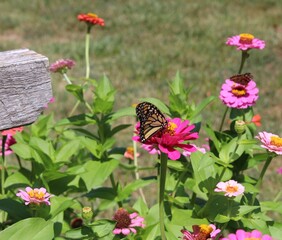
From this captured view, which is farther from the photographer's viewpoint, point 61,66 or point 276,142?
point 61,66

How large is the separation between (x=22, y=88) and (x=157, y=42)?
4.31 m

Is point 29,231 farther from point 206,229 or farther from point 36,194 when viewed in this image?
point 206,229

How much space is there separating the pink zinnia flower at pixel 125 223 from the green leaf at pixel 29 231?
20 cm

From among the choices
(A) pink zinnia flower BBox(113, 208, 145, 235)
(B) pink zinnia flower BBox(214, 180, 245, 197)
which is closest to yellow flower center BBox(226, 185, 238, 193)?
(B) pink zinnia flower BBox(214, 180, 245, 197)

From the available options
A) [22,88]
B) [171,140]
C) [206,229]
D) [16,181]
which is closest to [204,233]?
[206,229]

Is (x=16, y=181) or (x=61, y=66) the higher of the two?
(x=61, y=66)

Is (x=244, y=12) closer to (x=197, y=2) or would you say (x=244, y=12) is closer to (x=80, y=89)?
(x=197, y=2)

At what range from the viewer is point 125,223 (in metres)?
1.55

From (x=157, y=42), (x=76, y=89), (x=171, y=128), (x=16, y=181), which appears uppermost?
(x=171, y=128)

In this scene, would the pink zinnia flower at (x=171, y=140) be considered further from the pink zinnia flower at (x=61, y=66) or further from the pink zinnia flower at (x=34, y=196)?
the pink zinnia flower at (x=61, y=66)

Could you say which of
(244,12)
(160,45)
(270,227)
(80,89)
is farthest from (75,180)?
(244,12)

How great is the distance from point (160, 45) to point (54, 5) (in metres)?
1.67

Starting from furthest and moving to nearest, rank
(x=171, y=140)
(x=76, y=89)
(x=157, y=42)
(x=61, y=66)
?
(x=157, y=42) → (x=61, y=66) → (x=76, y=89) → (x=171, y=140)

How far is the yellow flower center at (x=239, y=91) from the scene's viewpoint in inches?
66.5
